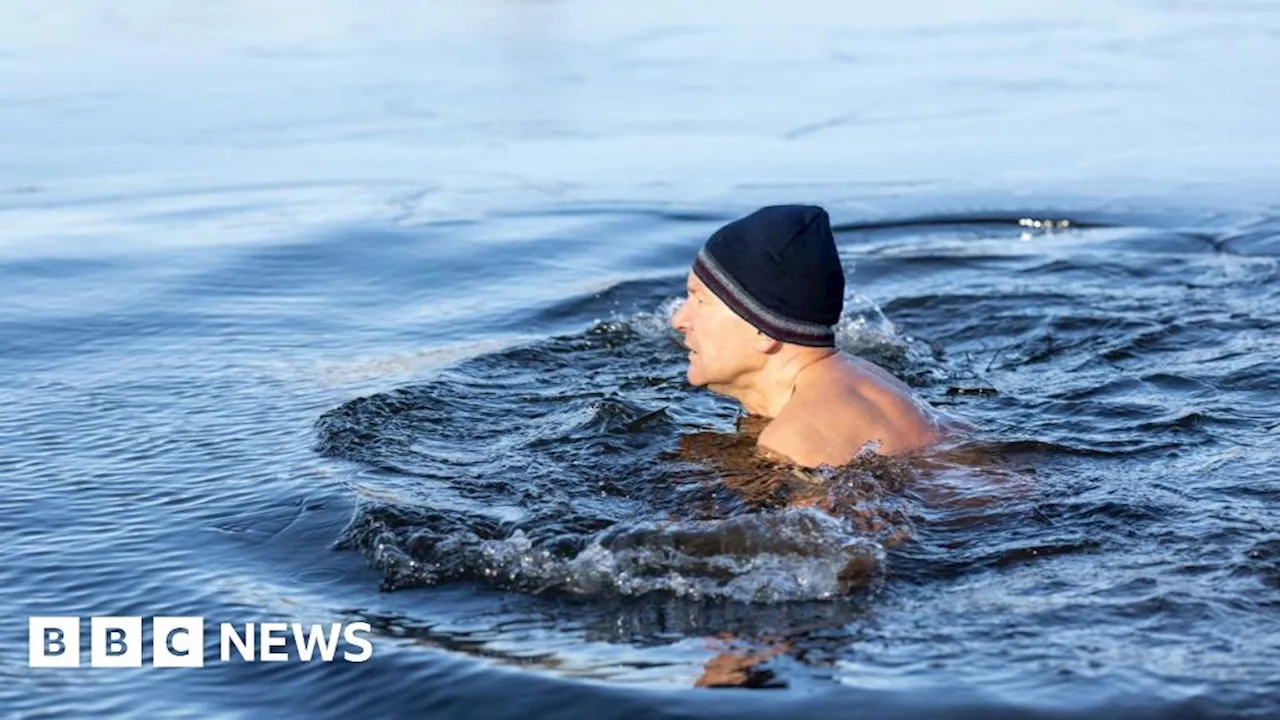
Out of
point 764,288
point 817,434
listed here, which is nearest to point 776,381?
point 764,288

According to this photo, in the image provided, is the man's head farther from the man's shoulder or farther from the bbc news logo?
the bbc news logo

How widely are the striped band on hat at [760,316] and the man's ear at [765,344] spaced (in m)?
0.03

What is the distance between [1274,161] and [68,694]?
10098 millimetres

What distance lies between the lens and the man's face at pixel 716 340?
267 inches

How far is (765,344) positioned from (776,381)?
0.18m

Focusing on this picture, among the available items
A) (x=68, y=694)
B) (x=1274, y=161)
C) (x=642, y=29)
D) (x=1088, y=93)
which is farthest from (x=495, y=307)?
(x=642, y=29)

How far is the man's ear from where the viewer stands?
6750mm

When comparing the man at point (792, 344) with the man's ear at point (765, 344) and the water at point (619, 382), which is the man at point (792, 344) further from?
the water at point (619, 382)

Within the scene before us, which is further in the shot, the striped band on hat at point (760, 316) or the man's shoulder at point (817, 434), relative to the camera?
the striped band on hat at point (760, 316)

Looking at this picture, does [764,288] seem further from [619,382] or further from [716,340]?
[619,382]

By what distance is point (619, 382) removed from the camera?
853 centimetres

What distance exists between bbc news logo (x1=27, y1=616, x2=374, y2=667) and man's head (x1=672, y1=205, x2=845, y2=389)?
199cm

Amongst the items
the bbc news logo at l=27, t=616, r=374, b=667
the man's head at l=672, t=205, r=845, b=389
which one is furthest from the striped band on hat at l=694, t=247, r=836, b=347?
the bbc news logo at l=27, t=616, r=374, b=667

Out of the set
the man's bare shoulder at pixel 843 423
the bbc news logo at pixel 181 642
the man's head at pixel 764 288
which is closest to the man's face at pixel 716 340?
the man's head at pixel 764 288
